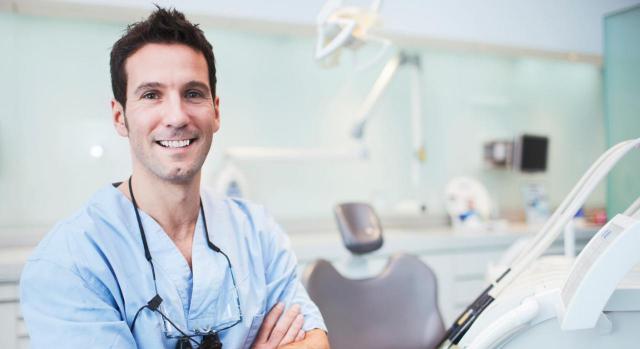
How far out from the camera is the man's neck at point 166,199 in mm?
1319

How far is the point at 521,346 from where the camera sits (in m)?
1.19

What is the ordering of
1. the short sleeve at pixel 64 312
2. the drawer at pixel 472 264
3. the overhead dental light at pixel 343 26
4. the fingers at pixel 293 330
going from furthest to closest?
the drawer at pixel 472 264 → the overhead dental light at pixel 343 26 → the fingers at pixel 293 330 → the short sleeve at pixel 64 312

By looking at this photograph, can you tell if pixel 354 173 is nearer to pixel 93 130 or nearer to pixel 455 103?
pixel 455 103

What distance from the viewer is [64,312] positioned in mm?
1104

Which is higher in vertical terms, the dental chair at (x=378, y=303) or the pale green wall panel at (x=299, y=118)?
the pale green wall panel at (x=299, y=118)

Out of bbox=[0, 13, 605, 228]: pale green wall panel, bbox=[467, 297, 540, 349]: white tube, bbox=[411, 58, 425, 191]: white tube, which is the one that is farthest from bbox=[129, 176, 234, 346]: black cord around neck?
bbox=[411, 58, 425, 191]: white tube

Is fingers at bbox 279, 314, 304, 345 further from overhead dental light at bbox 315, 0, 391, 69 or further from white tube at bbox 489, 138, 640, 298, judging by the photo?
overhead dental light at bbox 315, 0, 391, 69

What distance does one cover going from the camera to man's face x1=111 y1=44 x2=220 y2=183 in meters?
1.28

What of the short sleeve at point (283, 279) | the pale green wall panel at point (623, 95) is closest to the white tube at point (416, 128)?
the pale green wall panel at point (623, 95)

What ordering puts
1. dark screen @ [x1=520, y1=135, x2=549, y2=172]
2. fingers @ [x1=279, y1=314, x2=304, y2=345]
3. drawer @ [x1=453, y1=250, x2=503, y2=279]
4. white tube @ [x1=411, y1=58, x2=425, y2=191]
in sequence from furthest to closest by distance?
dark screen @ [x1=520, y1=135, x2=549, y2=172], white tube @ [x1=411, y1=58, x2=425, y2=191], drawer @ [x1=453, y1=250, x2=503, y2=279], fingers @ [x1=279, y1=314, x2=304, y2=345]

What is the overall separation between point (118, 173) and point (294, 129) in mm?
1048

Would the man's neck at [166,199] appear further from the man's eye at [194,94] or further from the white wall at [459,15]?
the white wall at [459,15]

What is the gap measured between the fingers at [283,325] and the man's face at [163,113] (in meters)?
0.43

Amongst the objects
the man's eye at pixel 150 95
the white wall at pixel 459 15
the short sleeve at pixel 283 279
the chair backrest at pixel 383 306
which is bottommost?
the chair backrest at pixel 383 306
